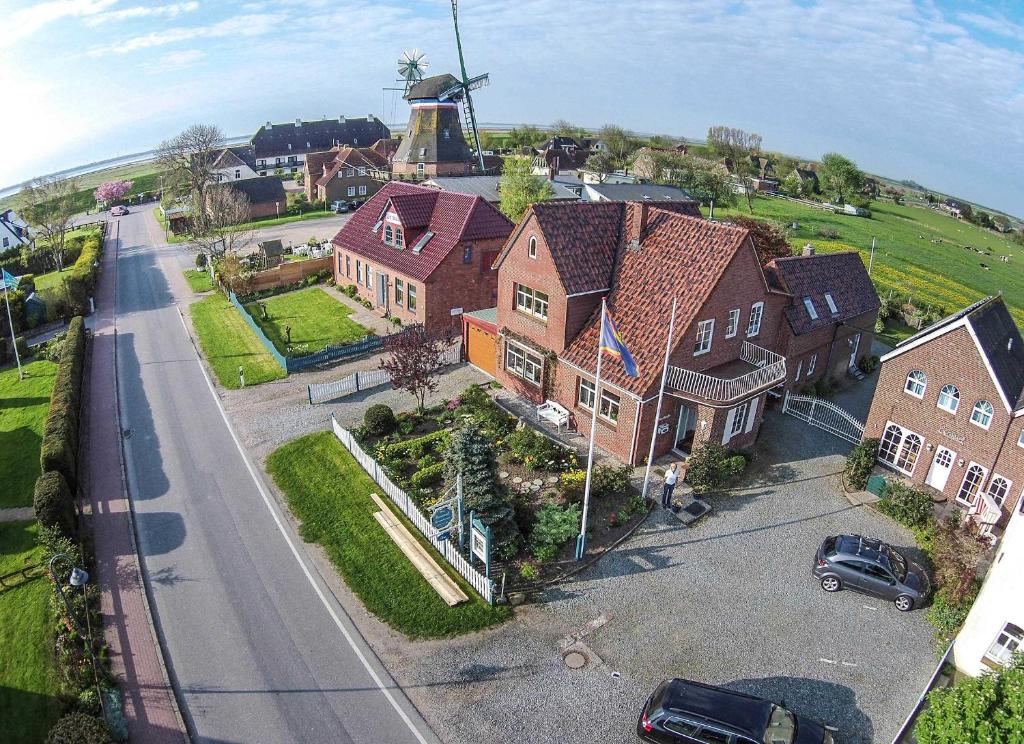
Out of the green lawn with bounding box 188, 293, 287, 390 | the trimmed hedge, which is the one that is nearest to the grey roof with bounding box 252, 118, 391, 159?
the green lawn with bounding box 188, 293, 287, 390

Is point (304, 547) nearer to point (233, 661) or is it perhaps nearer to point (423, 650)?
point (233, 661)

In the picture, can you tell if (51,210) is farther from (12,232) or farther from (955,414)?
(955,414)

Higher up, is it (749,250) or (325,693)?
(749,250)

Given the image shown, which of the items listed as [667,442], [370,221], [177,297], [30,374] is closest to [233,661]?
[667,442]

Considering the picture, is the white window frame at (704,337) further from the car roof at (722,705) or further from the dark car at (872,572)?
the car roof at (722,705)

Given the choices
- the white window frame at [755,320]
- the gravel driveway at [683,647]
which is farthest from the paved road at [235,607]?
the white window frame at [755,320]

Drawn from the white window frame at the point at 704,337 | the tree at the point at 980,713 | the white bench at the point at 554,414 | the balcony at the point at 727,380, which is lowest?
the white bench at the point at 554,414

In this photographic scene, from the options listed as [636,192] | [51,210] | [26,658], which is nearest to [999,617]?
[26,658]
